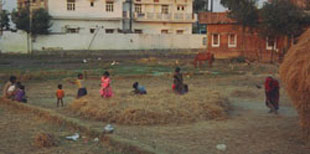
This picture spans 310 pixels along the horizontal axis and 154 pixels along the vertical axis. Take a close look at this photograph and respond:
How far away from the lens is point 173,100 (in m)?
11.4

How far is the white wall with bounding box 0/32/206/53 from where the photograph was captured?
43.1m

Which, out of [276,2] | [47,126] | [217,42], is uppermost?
[276,2]

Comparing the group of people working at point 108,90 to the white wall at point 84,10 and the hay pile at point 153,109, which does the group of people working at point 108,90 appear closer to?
the hay pile at point 153,109

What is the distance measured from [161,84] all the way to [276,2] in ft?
43.6

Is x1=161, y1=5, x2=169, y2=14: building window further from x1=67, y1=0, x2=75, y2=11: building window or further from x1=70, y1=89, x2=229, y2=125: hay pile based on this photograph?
x1=70, y1=89, x2=229, y2=125: hay pile

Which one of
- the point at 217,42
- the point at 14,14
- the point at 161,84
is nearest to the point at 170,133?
the point at 161,84

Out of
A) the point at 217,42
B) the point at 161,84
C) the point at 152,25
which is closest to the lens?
the point at 161,84

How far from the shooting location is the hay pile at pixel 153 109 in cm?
1021

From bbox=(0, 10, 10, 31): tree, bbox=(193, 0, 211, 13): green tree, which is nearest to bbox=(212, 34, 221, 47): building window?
bbox=(0, 10, 10, 31): tree

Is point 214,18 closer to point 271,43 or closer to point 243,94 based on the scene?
point 271,43

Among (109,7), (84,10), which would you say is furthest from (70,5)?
(109,7)

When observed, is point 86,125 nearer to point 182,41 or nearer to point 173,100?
point 173,100

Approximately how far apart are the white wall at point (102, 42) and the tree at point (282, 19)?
71.2 feet

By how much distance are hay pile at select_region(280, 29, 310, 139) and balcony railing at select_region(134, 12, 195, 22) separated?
45854mm
